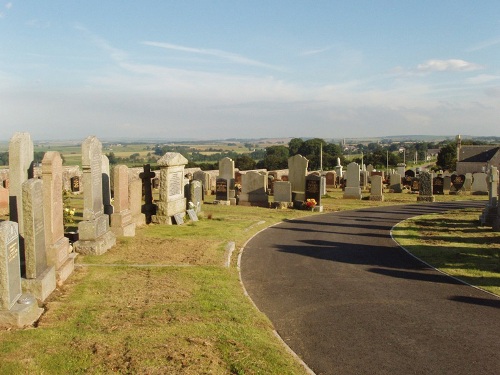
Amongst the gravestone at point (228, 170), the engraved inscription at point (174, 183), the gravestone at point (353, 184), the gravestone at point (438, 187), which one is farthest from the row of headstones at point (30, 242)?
the gravestone at point (438, 187)

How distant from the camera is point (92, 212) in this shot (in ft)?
38.6

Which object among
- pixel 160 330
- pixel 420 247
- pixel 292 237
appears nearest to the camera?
pixel 160 330

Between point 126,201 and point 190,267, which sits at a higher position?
point 126,201

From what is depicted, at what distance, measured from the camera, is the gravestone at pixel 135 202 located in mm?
15289

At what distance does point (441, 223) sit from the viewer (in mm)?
18766

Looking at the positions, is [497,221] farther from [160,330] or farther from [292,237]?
[160,330]

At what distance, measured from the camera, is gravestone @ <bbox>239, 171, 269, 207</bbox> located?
953 inches

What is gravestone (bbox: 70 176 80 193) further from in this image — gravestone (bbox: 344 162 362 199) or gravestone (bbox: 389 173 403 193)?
gravestone (bbox: 389 173 403 193)

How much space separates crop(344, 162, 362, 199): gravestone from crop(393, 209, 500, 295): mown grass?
7.83 m

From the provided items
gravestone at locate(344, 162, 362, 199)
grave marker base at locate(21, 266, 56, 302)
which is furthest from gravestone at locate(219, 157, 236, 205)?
grave marker base at locate(21, 266, 56, 302)

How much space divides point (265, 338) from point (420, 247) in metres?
A: 8.63

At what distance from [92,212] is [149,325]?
19.1 feet

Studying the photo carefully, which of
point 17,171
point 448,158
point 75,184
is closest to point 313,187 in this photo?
point 75,184

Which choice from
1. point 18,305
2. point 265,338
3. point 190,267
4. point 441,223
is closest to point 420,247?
point 441,223
